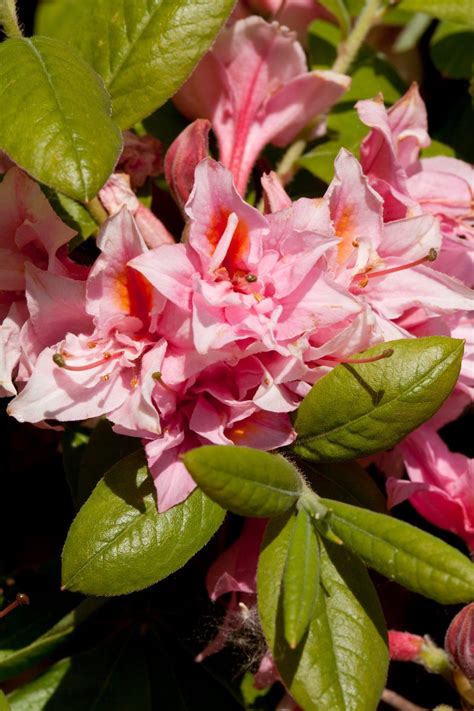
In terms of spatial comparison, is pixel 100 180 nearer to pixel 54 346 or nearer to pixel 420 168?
pixel 54 346

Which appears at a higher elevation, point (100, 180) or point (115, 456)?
point (100, 180)

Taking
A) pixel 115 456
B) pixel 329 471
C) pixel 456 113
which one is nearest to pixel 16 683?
pixel 115 456

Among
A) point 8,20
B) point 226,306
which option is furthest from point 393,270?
point 8,20

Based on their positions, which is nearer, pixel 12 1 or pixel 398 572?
pixel 398 572

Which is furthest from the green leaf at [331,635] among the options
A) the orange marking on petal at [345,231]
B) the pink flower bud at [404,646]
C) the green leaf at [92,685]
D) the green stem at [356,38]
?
the green stem at [356,38]

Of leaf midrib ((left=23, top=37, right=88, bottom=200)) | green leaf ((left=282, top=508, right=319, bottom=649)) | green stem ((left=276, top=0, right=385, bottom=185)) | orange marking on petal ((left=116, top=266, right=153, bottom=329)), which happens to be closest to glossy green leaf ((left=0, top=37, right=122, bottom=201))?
leaf midrib ((left=23, top=37, right=88, bottom=200))
